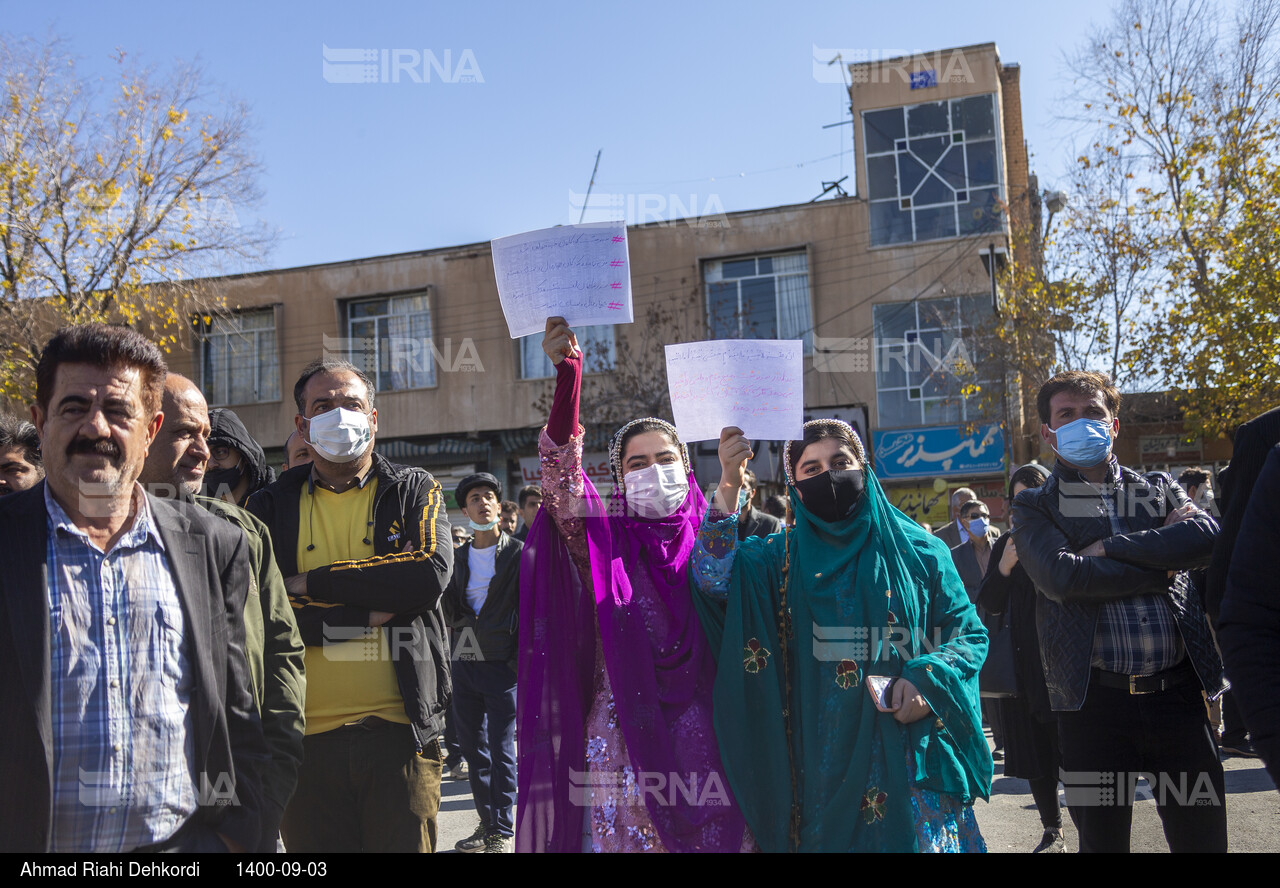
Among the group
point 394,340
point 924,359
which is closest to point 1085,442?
point 924,359

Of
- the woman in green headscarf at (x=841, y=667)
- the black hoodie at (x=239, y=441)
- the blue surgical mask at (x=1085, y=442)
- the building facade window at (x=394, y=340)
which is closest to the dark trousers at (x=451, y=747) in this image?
the black hoodie at (x=239, y=441)

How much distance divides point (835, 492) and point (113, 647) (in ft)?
6.44

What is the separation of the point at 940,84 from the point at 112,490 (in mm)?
20681

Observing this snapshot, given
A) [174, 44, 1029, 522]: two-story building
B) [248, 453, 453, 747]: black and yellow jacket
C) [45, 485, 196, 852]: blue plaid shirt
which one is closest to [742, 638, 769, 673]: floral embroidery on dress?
[248, 453, 453, 747]: black and yellow jacket

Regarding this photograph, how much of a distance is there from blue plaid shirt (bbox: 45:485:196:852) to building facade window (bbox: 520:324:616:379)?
18.0m

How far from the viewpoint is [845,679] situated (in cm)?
292

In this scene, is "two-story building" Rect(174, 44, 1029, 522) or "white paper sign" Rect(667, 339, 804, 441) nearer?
"white paper sign" Rect(667, 339, 804, 441)

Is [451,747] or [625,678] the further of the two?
[451,747]

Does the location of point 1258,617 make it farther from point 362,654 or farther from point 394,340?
point 394,340

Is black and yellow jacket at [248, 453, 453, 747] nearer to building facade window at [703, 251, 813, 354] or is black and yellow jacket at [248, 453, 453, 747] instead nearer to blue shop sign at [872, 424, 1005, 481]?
blue shop sign at [872, 424, 1005, 481]

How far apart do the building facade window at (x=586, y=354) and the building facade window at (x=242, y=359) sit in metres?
5.68

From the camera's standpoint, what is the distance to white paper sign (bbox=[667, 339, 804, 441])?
3170 mm

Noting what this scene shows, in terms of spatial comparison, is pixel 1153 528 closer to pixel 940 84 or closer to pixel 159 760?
pixel 159 760

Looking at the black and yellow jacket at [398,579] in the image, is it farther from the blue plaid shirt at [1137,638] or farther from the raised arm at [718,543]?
the blue plaid shirt at [1137,638]
